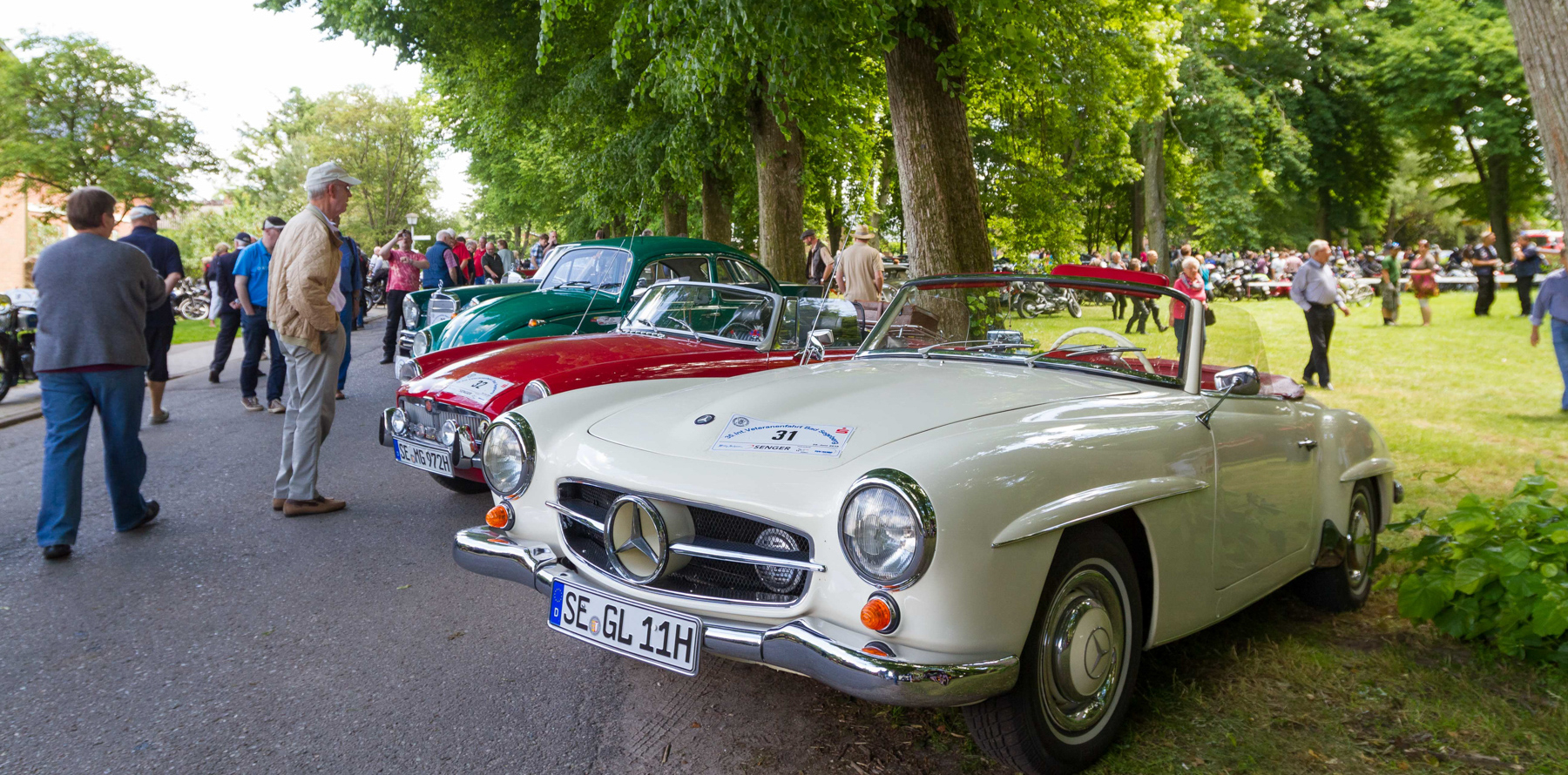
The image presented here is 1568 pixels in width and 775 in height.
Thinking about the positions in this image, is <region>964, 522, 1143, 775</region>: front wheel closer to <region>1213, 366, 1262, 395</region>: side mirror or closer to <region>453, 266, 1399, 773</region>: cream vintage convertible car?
<region>453, 266, 1399, 773</region>: cream vintage convertible car

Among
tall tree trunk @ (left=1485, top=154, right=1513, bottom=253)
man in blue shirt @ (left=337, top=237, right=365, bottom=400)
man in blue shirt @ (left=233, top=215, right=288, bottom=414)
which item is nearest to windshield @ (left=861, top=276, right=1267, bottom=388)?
man in blue shirt @ (left=337, top=237, right=365, bottom=400)

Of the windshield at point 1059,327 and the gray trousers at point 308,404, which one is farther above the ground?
the windshield at point 1059,327

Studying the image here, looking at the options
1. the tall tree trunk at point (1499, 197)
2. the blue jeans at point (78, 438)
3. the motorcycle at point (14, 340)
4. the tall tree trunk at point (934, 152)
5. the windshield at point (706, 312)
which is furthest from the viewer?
the tall tree trunk at point (1499, 197)

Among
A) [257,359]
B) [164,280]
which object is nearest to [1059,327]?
[164,280]

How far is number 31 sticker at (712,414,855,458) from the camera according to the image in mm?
2840

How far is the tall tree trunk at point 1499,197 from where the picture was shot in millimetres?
26578

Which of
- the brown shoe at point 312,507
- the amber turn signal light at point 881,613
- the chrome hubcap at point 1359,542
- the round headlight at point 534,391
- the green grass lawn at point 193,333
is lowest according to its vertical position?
the brown shoe at point 312,507

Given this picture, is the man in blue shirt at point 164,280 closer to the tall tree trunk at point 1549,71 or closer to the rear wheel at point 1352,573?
the rear wheel at point 1352,573

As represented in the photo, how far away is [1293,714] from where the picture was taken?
3.28 meters

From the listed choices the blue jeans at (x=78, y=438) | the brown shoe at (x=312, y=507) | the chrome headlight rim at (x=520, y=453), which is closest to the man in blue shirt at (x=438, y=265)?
the brown shoe at (x=312, y=507)

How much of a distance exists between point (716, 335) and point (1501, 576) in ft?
14.0

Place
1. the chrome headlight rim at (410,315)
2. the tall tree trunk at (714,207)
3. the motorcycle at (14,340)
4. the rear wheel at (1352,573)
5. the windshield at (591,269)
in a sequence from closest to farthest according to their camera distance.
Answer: the rear wheel at (1352,573)
the windshield at (591,269)
the motorcycle at (14,340)
the chrome headlight rim at (410,315)
the tall tree trunk at (714,207)

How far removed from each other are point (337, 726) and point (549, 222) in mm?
40991

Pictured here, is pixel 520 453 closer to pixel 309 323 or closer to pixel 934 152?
pixel 309 323
